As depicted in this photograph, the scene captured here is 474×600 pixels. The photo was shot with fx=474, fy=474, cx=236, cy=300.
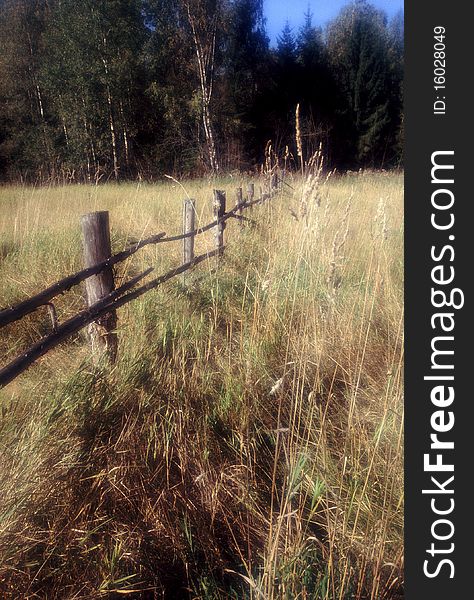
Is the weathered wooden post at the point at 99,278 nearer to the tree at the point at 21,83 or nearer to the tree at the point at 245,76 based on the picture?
the tree at the point at 245,76

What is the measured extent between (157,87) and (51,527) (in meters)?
15.5

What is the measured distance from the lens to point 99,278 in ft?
7.31

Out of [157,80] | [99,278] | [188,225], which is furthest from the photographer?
[157,80]

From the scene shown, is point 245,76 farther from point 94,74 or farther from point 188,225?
point 188,225

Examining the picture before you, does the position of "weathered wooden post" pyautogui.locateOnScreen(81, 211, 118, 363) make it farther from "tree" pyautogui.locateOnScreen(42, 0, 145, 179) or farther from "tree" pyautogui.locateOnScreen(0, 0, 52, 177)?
"tree" pyautogui.locateOnScreen(0, 0, 52, 177)

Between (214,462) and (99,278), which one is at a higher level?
(99,278)

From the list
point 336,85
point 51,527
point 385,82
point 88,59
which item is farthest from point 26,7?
point 51,527

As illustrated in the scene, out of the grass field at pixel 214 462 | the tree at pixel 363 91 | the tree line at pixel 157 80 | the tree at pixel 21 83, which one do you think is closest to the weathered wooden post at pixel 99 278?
the grass field at pixel 214 462

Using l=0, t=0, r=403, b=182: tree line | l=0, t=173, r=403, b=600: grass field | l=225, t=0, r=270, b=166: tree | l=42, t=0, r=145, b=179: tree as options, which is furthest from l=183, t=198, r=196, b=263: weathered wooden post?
l=42, t=0, r=145, b=179: tree

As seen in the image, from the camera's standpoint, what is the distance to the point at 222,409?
1.84m

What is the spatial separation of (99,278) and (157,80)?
14.9m

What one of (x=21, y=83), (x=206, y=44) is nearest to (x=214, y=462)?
(x=206, y=44)

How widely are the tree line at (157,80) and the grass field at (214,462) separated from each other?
10925mm

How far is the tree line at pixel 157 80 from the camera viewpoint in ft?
45.5
